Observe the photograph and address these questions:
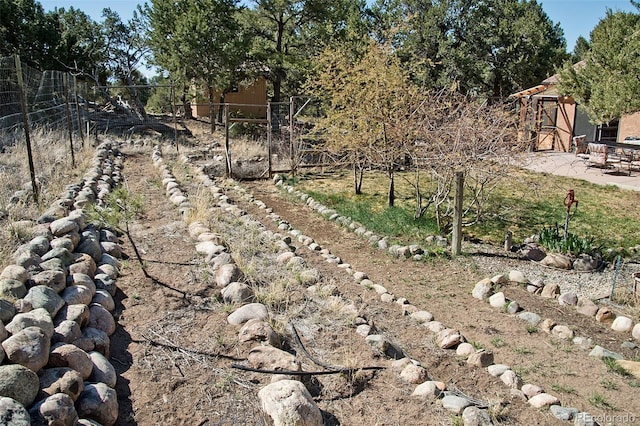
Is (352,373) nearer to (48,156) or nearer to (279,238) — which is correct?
(279,238)

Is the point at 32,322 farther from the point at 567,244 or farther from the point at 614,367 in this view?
the point at 567,244

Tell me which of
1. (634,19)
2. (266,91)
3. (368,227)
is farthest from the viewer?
(266,91)

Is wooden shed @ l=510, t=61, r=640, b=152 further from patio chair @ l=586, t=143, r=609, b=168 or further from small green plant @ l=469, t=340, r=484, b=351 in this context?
small green plant @ l=469, t=340, r=484, b=351

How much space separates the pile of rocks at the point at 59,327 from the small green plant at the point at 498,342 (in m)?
3.30

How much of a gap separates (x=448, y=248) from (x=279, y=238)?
8.24 ft

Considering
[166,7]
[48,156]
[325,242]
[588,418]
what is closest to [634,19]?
[325,242]

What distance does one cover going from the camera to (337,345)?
3.88 metres

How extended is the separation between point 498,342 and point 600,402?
1.08 meters

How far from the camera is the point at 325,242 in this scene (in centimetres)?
775

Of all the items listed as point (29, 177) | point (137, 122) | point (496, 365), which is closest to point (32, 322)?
point (496, 365)

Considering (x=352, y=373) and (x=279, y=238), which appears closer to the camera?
(x=352, y=373)

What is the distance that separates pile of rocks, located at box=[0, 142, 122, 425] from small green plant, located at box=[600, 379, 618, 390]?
357 centimetres

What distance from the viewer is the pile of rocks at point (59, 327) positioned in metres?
2.40

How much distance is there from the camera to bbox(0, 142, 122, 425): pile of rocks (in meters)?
2.40
